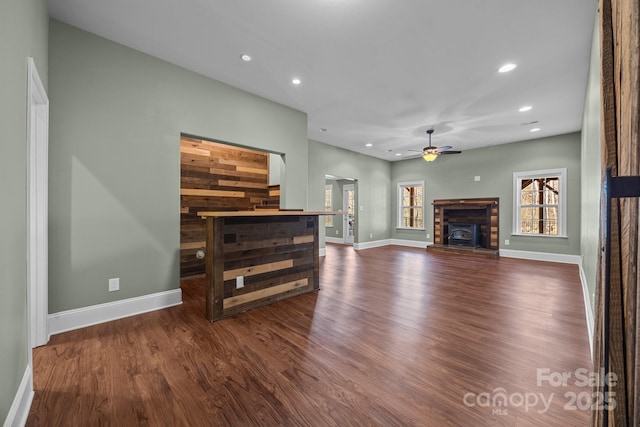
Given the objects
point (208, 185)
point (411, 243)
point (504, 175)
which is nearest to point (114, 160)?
point (208, 185)

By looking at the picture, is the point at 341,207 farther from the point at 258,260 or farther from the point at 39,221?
the point at 39,221

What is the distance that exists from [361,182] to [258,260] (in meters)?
5.48

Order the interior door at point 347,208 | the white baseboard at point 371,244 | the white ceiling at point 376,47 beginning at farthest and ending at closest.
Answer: the interior door at point 347,208
the white baseboard at point 371,244
the white ceiling at point 376,47

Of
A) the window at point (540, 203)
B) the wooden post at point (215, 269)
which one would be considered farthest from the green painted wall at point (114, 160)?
the window at point (540, 203)

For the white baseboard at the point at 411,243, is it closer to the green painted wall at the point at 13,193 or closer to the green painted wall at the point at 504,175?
the green painted wall at the point at 504,175

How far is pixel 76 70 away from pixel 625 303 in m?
4.05

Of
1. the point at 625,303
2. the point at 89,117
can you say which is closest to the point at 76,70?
the point at 89,117

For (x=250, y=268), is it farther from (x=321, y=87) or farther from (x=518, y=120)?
(x=518, y=120)

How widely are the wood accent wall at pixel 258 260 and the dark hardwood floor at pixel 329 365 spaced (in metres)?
0.21

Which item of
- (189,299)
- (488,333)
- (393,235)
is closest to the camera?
(488,333)

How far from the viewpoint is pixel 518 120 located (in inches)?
200

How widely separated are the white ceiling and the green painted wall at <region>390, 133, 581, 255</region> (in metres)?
1.65

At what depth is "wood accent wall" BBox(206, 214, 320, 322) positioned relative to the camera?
2.83m

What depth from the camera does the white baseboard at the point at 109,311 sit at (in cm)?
254
